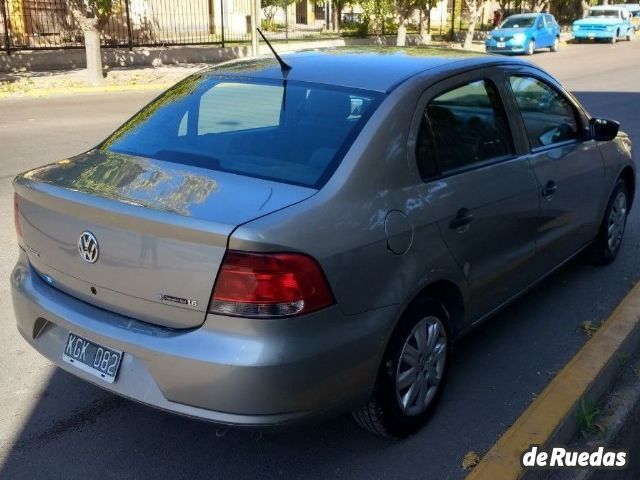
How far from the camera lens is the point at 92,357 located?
2953 millimetres

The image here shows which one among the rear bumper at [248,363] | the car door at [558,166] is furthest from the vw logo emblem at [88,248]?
the car door at [558,166]

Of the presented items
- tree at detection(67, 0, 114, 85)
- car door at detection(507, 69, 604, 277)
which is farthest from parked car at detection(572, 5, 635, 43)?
car door at detection(507, 69, 604, 277)

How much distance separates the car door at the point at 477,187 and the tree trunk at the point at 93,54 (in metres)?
15.1

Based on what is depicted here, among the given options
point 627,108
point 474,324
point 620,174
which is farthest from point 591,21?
point 474,324

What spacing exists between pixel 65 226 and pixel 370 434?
164 centimetres

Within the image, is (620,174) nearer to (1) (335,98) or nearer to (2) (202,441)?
(1) (335,98)

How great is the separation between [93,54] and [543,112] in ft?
48.7

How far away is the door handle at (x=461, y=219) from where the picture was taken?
3381 mm

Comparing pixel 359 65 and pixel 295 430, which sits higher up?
pixel 359 65

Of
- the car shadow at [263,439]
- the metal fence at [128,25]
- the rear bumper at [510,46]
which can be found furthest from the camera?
the rear bumper at [510,46]

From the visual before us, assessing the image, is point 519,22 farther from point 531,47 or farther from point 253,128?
point 253,128

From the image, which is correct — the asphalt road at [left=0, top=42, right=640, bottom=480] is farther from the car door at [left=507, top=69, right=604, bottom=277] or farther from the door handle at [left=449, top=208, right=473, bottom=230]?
the door handle at [left=449, top=208, right=473, bottom=230]

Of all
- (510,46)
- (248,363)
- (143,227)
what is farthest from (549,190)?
(510,46)

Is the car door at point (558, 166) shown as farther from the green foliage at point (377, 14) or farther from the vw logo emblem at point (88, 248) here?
the green foliage at point (377, 14)
